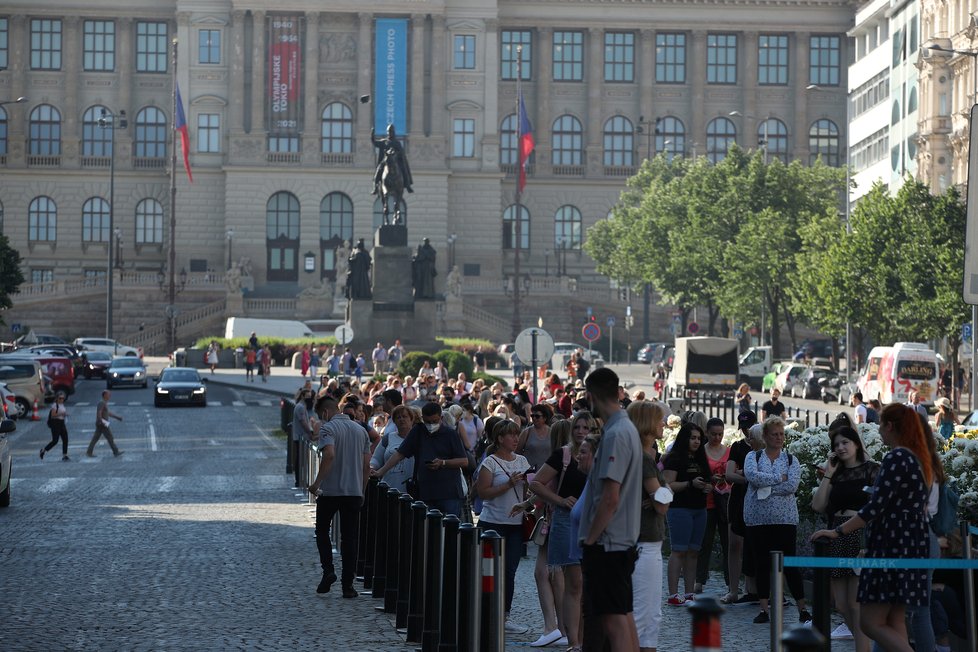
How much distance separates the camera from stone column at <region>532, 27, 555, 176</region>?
112m

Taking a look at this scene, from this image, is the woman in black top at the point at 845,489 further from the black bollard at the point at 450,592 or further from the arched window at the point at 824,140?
the arched window at the point at 824,140

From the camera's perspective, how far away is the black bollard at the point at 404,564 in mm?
14938

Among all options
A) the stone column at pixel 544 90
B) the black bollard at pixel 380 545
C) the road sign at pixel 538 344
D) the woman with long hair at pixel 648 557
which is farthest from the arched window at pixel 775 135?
the woman with long hair at pixel 648 557

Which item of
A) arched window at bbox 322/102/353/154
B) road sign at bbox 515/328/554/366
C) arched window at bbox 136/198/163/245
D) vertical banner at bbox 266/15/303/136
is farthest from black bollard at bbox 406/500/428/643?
arched window at bbox 136/198/163/245

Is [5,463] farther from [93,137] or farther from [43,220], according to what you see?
[93,137]

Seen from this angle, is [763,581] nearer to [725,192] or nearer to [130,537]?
[130,537]

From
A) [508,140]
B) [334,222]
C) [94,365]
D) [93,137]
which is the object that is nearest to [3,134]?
[93,137]

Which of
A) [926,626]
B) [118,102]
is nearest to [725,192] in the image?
[118,102]

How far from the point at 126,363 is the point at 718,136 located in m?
54.7

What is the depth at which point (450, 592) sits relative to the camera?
43.3ft

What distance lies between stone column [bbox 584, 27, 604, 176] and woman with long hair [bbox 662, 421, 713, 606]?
96.4 m

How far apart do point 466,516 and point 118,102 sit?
93.3 metres

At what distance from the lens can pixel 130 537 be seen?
837 inches

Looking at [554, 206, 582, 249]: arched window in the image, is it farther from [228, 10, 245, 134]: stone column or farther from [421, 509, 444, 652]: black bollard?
[421, 509, 444, 652]: black bollard
